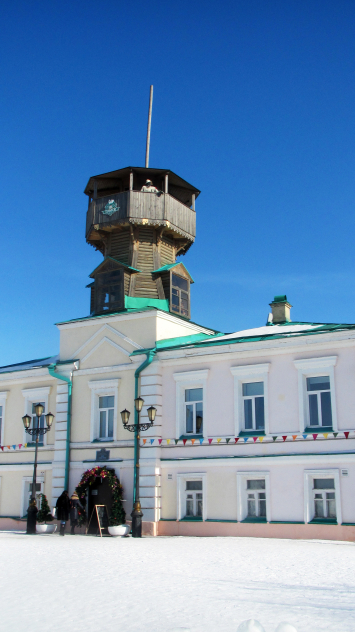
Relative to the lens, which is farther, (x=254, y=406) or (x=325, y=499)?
(x=254, y=406)

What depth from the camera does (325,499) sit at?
18.1m

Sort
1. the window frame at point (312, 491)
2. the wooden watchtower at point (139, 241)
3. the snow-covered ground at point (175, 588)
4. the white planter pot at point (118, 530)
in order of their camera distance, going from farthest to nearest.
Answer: the wooden watchtower at point (139, 241)
the white planter pot at point (118, 530)
the window frame at point (312, 491)
the snow-covered ground at point (175, 588)

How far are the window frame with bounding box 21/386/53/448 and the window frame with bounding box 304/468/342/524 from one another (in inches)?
403

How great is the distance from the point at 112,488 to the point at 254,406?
17.5 feet

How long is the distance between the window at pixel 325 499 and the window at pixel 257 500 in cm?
165

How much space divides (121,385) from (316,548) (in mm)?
9168

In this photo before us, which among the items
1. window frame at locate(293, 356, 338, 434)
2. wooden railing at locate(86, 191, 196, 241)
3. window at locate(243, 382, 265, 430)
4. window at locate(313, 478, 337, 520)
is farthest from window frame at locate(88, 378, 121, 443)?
window at locate(313, 478, 337, 520)

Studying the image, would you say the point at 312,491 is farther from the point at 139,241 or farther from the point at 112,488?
the point at 139,241

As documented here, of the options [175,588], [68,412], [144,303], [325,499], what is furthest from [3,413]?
[175,588]

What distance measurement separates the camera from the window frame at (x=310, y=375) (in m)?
18.5

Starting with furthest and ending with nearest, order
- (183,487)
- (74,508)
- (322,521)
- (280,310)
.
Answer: (280,310) → (183,487) → (74,508) → (322,521)

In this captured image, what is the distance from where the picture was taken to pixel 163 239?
85.0 feet

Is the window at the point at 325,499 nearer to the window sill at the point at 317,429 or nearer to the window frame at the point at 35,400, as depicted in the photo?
the window sill at the point at 317,429

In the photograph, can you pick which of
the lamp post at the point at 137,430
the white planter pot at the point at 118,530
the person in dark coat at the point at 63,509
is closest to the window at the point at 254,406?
the lamp post at the point at 137,430
